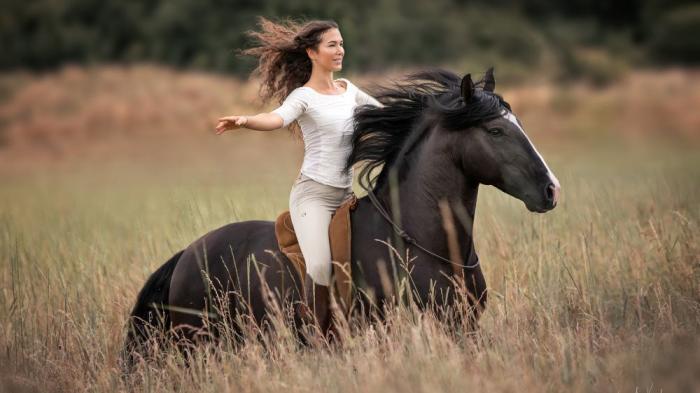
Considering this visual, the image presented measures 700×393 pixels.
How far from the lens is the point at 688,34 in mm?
36781

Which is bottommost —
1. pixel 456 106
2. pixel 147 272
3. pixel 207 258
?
pixel 147 272

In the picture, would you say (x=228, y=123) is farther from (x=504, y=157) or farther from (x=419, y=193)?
(x=504, y=157)

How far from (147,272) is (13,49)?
1299 inches

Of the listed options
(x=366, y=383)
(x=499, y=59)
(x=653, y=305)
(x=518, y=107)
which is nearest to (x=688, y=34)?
(x=499, y=59)

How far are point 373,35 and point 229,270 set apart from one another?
30795 mm

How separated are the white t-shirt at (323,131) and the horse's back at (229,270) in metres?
0.59

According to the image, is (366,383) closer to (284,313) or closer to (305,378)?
(305,378)

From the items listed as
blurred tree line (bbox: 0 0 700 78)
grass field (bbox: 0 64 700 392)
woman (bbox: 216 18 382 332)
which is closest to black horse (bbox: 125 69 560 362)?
woman (bbox: 216 18 382 332)

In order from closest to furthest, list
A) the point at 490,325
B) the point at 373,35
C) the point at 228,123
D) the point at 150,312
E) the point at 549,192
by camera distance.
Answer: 1. the point at 549,192
2. the point at 228,123
3. the point at 490,325
4. the point at 150,312
5. the point at 373,35

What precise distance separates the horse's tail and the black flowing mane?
159cm

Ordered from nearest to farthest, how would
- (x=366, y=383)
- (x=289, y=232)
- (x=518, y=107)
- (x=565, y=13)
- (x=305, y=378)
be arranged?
(x=366, y=383) → (x=305, y=378) → (x=289, y=232) → (x=518, y=107) → (x=565, y=13)

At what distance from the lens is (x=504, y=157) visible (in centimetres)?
507

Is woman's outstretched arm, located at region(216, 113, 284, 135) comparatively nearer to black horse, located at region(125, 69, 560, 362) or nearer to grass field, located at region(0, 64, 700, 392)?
black horse, located at region(125, 69, 560, 362)

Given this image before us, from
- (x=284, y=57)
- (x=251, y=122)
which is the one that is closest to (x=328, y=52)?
(x=284, y=57)
